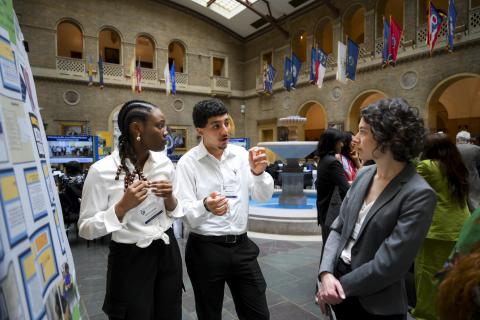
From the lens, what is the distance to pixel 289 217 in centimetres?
580

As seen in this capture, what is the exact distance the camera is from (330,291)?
5.02ft

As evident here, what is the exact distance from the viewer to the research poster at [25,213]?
65 cm

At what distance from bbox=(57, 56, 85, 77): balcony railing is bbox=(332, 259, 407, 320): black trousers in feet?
59.3

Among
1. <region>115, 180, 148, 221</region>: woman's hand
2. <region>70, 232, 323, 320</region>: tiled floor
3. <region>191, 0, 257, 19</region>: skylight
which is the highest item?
<region>191, 0, 257, 19</region>: skylight

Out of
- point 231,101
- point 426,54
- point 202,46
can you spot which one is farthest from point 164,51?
point 426,54

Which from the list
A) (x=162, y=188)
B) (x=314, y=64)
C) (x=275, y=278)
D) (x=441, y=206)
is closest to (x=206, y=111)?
(x=162, y=188)

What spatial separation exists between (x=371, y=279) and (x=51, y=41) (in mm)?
18957

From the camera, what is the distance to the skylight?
18.8 m

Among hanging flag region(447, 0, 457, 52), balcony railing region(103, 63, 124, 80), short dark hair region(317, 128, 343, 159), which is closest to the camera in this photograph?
short dark hair region(317, 128, 343, 159)

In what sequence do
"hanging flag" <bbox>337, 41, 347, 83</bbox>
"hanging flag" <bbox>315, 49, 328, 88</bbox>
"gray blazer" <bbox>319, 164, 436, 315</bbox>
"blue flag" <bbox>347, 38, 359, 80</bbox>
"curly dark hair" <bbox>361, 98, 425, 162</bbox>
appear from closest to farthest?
"gray blazer" <bbox>319, 164, 436, 315</bbox> → "curly dark hair" <bbox>361, 98, 425, 162</bbox> → "blue flag" <bbox>347, 38, 359, 80</bbox> → "hanging flag" <bbox>337, 41, 347, 83</bbox> → "hanging flag" <bbox>315, 49, 328, 88</bbox>

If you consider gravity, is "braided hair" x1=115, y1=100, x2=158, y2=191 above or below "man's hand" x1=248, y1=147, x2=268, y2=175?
above

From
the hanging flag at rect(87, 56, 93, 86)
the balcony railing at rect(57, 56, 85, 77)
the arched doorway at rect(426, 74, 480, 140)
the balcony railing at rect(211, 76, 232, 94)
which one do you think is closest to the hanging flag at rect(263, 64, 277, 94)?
the balcony railing at rect(211, 76, 232, 94)

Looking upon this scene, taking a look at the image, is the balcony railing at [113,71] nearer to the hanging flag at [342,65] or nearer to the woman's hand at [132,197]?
the hanging flag at [342,65]

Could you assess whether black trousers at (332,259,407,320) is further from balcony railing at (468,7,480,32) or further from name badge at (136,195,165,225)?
balcony railing at (468,7,480,32)
